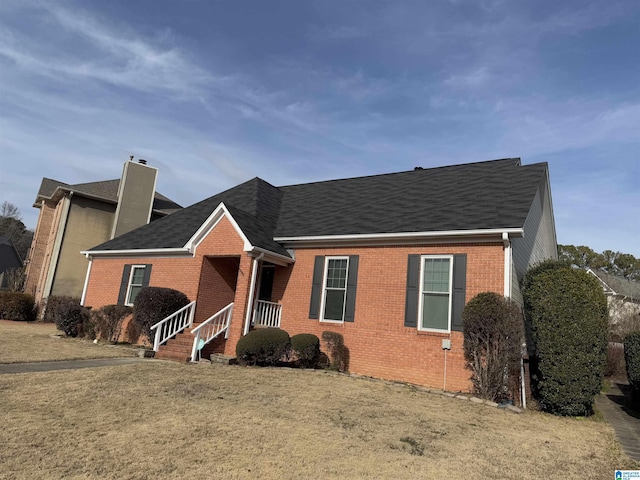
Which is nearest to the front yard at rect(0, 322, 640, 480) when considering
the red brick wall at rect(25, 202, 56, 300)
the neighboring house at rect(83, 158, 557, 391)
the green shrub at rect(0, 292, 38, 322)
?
the neighboring house at rect(83, 158, 557, 391)

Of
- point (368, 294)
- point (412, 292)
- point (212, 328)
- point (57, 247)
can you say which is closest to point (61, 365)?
point (212, 328)

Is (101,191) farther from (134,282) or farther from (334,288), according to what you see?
(334,288)

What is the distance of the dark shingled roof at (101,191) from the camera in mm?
25216

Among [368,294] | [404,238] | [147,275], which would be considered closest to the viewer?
[404,238]

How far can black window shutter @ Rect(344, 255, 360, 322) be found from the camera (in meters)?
12.3

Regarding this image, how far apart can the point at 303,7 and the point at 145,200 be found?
18327 mm

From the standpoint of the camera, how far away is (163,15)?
12023 mm

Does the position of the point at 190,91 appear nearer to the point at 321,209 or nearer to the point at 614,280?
the point at 321,209

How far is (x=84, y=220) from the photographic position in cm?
2522

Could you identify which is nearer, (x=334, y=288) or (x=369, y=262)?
(x=369, y=262)

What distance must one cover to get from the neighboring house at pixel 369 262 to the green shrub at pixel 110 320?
1.25 meters

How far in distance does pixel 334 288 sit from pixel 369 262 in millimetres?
1434

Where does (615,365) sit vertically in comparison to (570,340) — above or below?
below

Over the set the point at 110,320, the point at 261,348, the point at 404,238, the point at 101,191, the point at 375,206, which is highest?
the point at 101,191
